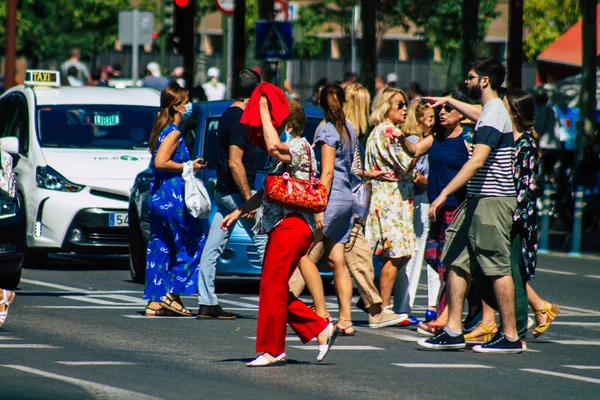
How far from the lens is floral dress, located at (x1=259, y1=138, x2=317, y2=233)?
9.35m

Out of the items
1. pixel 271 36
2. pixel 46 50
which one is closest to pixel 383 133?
pixel 271 36

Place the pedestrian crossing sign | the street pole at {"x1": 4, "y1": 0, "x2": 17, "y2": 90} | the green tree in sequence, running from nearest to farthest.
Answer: the pedestrian crossing sign, the street pole at {"x1": 4, "y1": 0, "x2": 17, "y2": 90}, the green tree

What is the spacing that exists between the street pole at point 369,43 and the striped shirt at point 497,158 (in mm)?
15087

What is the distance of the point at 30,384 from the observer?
8141 mm

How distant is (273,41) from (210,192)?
9.51 m

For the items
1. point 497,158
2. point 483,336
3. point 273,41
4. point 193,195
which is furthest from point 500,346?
point 273,41

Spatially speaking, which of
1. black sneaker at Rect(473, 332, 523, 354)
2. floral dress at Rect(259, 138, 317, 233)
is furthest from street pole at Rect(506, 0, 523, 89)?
floral dress at Rect(259, 138, 317, 233)

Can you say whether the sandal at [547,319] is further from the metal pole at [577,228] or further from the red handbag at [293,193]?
the metal pole at [577,228]

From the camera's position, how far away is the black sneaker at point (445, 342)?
10.2 m

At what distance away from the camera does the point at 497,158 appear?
1005 cm

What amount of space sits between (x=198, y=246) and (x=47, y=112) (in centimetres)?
492

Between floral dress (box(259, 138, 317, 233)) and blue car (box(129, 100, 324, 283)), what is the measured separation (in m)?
3.26

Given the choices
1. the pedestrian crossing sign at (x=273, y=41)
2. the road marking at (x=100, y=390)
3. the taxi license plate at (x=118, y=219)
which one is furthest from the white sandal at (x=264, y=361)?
the pedestrian crossing sign at (x=273, y=41)

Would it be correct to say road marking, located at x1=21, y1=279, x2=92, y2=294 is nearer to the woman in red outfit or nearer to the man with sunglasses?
the man with sunglasses
